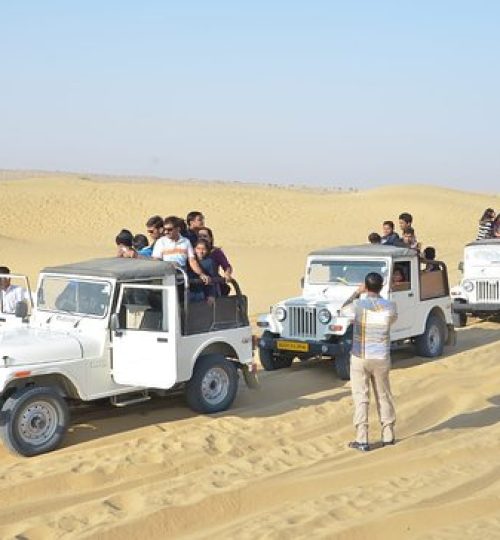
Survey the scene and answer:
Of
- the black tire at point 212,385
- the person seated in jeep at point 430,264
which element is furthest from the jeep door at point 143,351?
the person seated in jeep at point 430,264

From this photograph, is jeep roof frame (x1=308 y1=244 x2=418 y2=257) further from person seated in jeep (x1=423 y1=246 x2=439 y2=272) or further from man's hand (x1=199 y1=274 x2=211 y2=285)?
man's hand (x1=199 y1=274 x2=211 y2=285)

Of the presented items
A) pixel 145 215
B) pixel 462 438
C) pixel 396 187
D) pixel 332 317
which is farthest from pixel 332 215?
pixel 462 438

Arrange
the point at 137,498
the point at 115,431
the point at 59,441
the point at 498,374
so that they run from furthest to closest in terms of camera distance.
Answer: the point at 498,374 < the point at 115,431 < the point at 59,441 < the point at 137,498

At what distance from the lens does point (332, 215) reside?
171ft

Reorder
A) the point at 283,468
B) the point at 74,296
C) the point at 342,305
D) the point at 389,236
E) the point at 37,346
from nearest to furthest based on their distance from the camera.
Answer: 1. the point at 283,468
2. the point at 37,346
3. the point at 74,296
4. the point at 342,305
5. the point at 389,236

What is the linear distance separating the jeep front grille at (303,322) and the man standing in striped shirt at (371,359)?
12.5 ft

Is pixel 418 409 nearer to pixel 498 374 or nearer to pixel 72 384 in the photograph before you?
pixel 498 374

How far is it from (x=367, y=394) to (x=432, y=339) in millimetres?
5451

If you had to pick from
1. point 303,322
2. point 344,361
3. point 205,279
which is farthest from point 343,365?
point 205,279

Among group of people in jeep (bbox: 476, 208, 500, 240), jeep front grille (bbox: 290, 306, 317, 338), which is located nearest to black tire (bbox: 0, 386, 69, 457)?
jeep front grille (bbox: 290, 306, 317, 338)

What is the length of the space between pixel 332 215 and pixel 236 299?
42522 mm

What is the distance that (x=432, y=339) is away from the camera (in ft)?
43.6

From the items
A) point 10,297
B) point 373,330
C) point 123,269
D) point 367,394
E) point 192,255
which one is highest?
point 192,255

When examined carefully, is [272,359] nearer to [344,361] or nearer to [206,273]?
[344,361]
